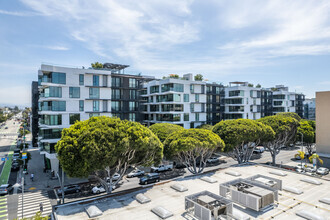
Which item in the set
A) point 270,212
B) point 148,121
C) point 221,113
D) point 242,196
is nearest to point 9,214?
point 242,196

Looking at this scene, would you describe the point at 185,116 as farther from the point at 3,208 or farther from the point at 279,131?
the point at 3,208

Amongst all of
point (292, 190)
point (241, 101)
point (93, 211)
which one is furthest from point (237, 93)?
point (93, 211)

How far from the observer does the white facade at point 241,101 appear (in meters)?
74.6

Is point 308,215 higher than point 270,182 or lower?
lower

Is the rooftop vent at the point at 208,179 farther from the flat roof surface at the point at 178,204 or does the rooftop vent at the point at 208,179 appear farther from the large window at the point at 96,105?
the large window at the point at 96,105

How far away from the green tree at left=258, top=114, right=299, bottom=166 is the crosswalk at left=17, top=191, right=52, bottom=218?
1617 inches

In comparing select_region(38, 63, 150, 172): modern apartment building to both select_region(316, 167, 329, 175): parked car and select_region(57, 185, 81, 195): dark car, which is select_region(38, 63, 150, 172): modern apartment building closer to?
select_region(57, 185, 81, 195): dark car

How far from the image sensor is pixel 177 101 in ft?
196

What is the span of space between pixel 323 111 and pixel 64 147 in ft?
159

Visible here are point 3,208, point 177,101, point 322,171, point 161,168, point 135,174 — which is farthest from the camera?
point 177,101

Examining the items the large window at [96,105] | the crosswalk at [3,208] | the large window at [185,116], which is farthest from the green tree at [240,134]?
the crosswalk at [3,208]

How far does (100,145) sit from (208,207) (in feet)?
42.7

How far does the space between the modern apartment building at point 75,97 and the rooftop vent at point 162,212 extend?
30158 millimetres

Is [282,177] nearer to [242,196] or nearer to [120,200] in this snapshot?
[242,196]
